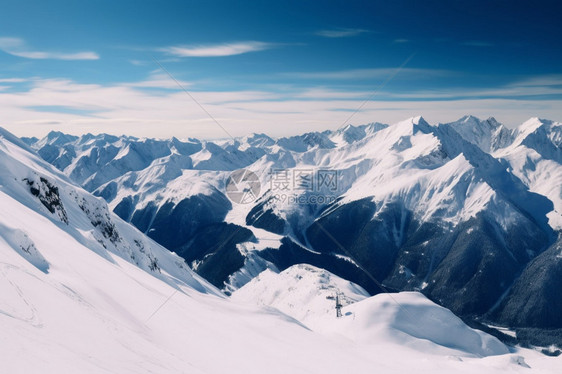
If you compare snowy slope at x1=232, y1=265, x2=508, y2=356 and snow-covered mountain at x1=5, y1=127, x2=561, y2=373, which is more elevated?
snow-covered mountain at x1=5, y1=127, x2=561, y2=373

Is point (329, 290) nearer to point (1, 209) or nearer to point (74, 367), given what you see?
point (1, 209)

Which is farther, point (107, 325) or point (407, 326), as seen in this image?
point (407, 326)

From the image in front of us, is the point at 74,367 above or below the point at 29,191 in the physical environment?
below

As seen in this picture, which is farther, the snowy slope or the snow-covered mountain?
the snowy slope

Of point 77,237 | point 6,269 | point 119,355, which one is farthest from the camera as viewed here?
point 77,237

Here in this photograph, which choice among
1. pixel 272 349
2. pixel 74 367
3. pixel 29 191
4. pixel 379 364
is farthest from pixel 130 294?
pixel 29 191

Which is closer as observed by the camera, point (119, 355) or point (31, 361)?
point (31, 361)

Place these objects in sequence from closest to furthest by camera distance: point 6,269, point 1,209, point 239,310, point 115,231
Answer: point 6,269 → point 1,209 → point 239,310 → point 115,231

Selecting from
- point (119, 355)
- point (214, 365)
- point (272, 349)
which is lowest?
point (272, 349)

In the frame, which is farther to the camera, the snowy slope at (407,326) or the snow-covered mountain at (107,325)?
the snowy slope at (407,326)

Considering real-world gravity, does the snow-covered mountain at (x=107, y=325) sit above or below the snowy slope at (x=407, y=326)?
above

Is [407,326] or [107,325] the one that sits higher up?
[107,325]
